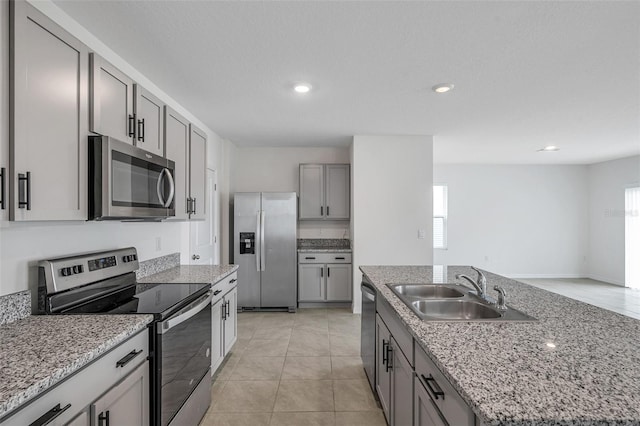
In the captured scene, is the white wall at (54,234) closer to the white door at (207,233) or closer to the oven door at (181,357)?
the oven door at (181,357)

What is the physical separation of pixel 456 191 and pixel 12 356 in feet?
24.4

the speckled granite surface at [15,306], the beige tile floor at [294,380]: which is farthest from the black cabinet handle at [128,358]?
the beige tile floor at [294,380]

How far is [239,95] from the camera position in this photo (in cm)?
305

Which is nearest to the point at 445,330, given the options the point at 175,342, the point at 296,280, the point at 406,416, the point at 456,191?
the point at 406,416

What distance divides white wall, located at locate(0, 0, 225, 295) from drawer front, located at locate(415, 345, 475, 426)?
5.52 ft

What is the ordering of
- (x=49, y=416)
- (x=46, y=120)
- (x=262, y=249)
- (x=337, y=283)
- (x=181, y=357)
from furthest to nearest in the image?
1. (x=337, y=283)
2. (x=262, y=249)
3. (x=181, y=357)
4. (x=46, y=120)
5. (x=49, y=416)

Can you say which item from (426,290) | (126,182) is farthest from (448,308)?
(126,182)

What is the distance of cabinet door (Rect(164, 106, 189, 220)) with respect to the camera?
2.35 meters

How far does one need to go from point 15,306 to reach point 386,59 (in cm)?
258

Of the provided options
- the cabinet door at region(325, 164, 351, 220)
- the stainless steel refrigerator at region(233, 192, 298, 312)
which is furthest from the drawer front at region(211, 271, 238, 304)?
the cabinet door at region(325, 164, 351, 220)

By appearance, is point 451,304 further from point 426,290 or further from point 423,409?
point 423,409

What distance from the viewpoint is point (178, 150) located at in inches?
98.9

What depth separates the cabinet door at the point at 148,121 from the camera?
1979 millimetres

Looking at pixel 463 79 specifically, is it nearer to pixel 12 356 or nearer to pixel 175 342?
pixel 175 342
